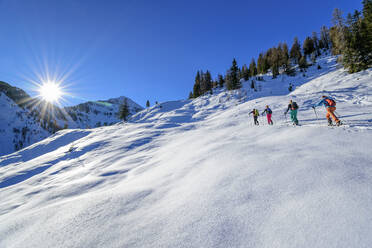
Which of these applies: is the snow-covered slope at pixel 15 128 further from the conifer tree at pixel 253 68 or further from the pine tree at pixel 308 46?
the pine tree at pixel 308 46

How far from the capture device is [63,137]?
77.4 feet

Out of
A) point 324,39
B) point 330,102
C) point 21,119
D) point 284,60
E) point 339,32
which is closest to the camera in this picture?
point 330,102

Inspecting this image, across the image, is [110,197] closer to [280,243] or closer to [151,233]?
[151,233]

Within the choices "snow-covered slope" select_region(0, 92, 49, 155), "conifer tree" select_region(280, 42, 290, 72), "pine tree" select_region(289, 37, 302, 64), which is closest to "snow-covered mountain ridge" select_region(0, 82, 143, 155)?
"snow-covered slope" select_region(0, 92, 49, 155)

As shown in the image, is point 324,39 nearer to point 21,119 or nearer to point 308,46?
point 308,46

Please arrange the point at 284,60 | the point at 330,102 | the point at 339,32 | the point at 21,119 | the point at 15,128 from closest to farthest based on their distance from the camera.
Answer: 1. the point at 330,102
2. the point at 339,32
3. the point at 284,60
4. the point at 15,128
5. the point at 21,119

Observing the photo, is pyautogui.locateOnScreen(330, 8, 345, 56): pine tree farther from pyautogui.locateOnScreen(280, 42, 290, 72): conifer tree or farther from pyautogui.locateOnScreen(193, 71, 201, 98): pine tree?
pyautogui.locateOnScreen(193, 71, 201, 98): pine tree

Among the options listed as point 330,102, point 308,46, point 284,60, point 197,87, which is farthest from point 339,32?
point 308,46

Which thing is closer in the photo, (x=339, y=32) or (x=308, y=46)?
(x=339, y=32)

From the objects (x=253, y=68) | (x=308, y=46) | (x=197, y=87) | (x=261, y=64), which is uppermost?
(x=308, y=46)

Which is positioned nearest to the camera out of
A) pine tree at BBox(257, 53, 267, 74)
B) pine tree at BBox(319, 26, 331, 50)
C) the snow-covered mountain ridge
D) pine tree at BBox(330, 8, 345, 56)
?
pine tree at BBox(330, 8, 345, 56)

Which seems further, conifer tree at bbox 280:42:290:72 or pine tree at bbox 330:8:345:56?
conifer tree at bbox 280:42:290:72

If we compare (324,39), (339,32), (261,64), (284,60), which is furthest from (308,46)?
(339,32)

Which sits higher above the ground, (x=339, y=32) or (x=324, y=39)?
(x=324, y=39)
